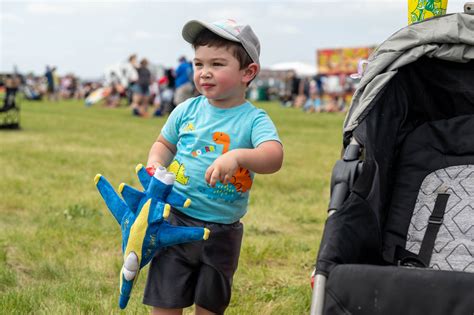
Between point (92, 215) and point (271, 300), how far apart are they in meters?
Result: 2.17

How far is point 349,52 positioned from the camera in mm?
35406

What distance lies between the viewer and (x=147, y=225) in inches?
99.2

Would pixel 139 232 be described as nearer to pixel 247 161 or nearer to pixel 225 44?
pixel 247 161

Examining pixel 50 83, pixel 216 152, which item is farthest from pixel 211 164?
pixel 50 83

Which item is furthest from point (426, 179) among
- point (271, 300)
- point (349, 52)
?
point (349, 52)

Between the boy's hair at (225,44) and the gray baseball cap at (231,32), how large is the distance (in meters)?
0.02

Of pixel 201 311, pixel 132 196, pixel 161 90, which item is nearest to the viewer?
pixel 132 196

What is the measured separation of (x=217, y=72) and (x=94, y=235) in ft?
A: 8.10

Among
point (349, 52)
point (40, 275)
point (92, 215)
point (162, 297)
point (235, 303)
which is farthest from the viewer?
point (349, 52)

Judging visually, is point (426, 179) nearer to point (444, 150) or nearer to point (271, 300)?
point (444, 150)

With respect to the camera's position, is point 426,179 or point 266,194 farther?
point 266,194

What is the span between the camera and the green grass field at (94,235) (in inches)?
139

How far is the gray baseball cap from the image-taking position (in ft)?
8.64

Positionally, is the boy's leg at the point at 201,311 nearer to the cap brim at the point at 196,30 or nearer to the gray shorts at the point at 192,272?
the gray shorts at the point at 192,272
